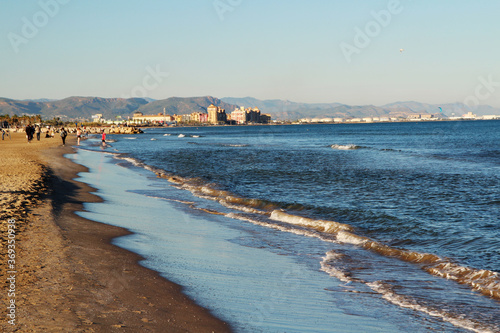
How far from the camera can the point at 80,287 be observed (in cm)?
700

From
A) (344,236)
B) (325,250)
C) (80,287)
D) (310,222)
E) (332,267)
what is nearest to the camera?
(80,287)

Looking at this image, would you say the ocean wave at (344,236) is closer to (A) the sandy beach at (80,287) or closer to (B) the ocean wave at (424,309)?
(B) the ocean wave at (424,309)

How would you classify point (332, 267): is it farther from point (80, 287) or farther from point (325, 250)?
point (80, 287)

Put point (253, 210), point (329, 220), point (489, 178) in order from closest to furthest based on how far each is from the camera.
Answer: point (329, 220), point (253, 210), point (489, 178)

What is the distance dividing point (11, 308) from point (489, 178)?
26988mm

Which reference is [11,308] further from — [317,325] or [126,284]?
[317,325]

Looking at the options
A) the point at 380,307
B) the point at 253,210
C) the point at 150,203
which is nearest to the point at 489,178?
the point at 253,210

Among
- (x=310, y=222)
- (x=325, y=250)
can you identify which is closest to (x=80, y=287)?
(x=325, y=250)

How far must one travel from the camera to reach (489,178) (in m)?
26.1

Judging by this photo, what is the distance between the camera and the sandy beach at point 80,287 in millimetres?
5703

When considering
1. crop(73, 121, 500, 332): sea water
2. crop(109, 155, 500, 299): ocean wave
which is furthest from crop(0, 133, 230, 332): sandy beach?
crop(109, 155, 500, 299): ocean wave

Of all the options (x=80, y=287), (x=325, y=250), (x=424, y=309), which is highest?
(x=80, y=287)

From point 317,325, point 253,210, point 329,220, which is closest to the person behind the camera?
point 317,325

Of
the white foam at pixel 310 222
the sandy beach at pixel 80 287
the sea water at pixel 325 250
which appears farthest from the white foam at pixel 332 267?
the sandy beach at pixel 80 287
